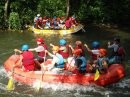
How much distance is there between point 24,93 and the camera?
48.6 ft

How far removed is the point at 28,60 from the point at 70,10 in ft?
48.6

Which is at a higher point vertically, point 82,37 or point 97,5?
point 97,5

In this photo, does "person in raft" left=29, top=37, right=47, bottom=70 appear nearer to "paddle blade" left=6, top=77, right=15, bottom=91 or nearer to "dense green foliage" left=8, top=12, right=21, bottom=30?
"paddle blade" left=6, top=77, right=15, bottom=91

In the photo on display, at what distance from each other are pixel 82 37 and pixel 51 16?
14.7ft

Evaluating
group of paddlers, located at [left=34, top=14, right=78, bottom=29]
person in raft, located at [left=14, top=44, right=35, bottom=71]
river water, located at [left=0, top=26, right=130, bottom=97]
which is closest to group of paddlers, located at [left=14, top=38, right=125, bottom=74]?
person in raft, located at [left=14, top=44, right=35, bottom=71]

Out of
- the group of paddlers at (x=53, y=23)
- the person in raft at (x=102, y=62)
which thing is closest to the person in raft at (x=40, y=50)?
the person in raft at (x=102, y=62)

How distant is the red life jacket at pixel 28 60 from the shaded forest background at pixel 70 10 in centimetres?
1146

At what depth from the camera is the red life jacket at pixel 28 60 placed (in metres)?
15.4

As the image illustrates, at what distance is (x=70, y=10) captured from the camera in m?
29.7

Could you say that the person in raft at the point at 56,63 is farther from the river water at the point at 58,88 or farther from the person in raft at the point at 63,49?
the person in raft at the point at 63,49

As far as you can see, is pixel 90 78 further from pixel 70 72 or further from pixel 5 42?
pixel 5 42

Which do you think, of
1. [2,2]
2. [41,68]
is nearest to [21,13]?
[2,2]

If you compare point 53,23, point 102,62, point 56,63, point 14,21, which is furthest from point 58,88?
point 14,21

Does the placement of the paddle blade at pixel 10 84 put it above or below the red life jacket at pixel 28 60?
below
